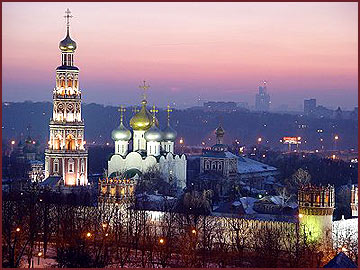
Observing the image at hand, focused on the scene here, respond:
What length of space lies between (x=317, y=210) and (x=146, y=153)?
2036 cm

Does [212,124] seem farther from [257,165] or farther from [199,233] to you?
[199,233]

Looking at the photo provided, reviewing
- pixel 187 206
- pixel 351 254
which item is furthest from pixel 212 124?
pixel 351 254

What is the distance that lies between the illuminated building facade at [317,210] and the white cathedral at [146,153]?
1806 centimetres

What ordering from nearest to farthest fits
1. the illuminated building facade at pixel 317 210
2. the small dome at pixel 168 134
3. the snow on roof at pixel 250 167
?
the illuminated building facade at pixel 317 210, the small dome at pixel 168 134, the snow on roof at pixel 250 167

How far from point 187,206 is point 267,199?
109 inches

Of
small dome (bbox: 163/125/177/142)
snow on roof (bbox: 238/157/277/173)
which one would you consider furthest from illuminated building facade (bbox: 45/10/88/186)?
snow on roof (bbox: 238/157/277/173)

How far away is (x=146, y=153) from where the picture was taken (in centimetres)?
5297

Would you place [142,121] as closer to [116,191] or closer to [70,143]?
[70,143]

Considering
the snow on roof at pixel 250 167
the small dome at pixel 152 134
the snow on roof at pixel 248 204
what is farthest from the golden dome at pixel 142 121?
the snow on roof at pixel 250 167

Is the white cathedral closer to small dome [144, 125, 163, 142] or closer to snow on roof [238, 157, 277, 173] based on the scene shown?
small dome [144, 125, 163, 142]

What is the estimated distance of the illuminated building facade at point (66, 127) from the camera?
5103 cm

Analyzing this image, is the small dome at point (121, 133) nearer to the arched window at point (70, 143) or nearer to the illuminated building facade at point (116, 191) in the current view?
the arched window at point (70, 143)

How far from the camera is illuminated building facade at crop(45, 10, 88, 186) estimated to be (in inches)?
2009

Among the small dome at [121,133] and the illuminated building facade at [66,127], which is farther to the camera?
the small dome at [121,133]
